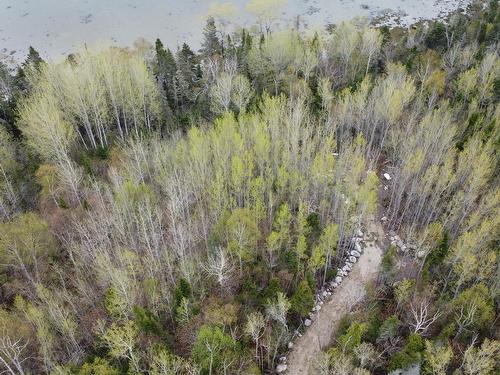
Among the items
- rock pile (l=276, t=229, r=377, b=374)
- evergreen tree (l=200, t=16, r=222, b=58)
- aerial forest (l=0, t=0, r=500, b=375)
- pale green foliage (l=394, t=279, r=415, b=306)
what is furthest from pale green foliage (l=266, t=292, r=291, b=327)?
evergreen tree (l=200, t=16, r=222, b=58)

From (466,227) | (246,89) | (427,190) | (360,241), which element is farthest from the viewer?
(246,89)

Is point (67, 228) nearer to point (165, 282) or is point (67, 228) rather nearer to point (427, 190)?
point (165, 282)

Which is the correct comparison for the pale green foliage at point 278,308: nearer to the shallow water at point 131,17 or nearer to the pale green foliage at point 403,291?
the pale green foliage at point 403,291

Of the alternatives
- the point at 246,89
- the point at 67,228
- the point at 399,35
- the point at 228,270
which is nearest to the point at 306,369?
the point at 228,270

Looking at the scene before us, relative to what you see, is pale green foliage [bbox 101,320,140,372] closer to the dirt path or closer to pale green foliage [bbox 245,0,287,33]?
the dirt path

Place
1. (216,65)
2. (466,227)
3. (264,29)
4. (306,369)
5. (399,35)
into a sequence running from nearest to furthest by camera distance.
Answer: (306,369) → (466,227) → (216,65) → (399,35) → (264,29)

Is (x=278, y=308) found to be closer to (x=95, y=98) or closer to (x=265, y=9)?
(x=95, y=98)

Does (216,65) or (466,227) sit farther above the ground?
(216,65)
